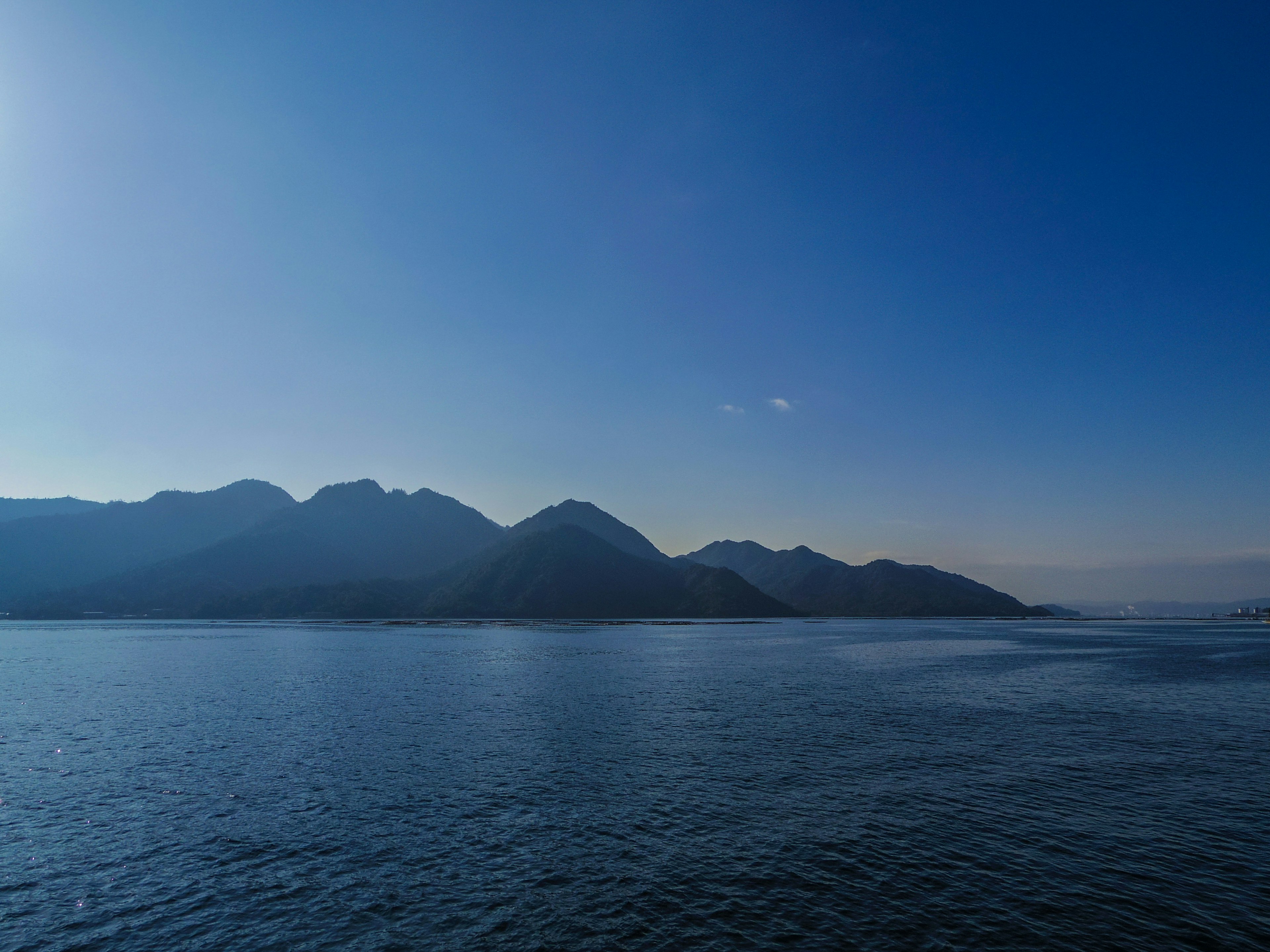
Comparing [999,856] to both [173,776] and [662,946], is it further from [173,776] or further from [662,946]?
[173,776]

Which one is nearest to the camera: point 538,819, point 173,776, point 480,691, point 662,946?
point 662,946

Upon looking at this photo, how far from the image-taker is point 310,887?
103ft

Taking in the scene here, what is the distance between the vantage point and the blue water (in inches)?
1101

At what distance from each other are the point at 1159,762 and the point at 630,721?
1935 inches

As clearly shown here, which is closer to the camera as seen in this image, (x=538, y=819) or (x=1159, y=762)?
(x=538, y=819)

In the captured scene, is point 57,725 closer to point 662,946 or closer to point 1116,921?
point 662,946

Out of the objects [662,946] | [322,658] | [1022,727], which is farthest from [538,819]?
[322,658]

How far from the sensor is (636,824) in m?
40.3

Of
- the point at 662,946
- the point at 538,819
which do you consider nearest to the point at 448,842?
the point at 538,819

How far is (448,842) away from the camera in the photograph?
37.4 metres

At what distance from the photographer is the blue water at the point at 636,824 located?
28.0 metres

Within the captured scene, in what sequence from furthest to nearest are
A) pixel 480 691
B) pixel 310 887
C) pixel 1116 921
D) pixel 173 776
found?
pixel 480 691 < pixel 173 776 < pixel 310 887 < pixel 1116 921

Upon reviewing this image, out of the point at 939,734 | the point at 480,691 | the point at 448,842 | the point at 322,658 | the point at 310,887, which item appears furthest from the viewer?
the point at 322,658

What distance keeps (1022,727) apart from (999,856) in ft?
138
